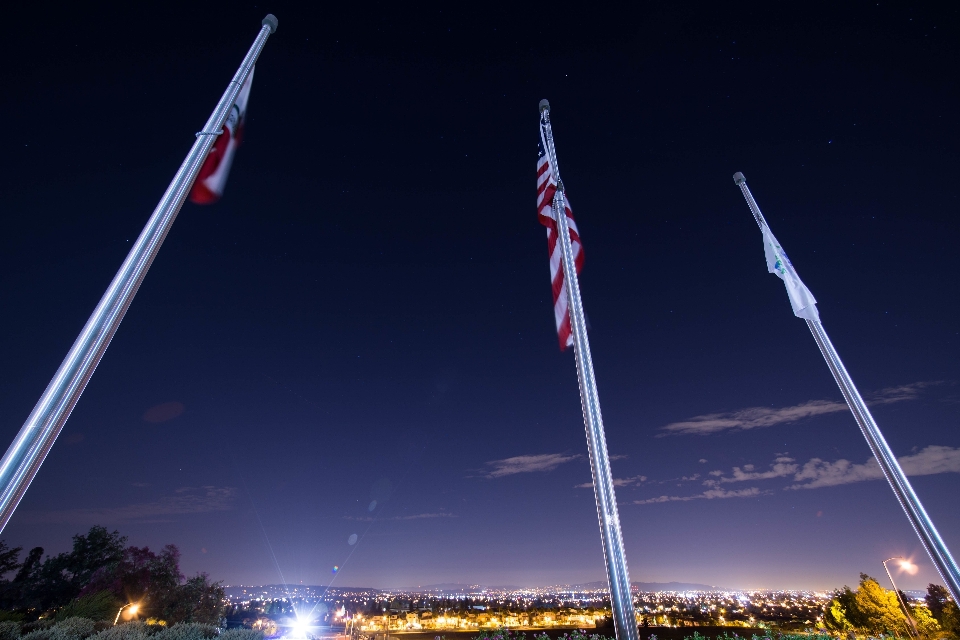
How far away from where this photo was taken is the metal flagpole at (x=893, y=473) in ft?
24.7

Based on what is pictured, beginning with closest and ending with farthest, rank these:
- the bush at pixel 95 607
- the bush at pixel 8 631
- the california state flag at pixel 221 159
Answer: the california state flag at pixel 221 159
the bush at pixel 8 631
the bush at pixel 95 607

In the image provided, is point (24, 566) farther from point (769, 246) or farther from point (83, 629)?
point (769, 246)

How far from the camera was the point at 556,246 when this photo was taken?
7.07 m

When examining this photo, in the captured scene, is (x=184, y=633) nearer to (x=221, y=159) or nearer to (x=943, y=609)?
(x=221, y=159)

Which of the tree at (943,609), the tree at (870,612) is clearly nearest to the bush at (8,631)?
the tree at (943,609)

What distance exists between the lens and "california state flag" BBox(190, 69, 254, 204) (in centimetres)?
668

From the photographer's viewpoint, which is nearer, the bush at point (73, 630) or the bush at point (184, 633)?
the bush at point (73, 630)

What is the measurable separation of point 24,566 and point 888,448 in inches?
2374

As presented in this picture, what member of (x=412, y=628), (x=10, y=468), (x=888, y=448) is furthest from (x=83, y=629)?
(x=412, y=628)

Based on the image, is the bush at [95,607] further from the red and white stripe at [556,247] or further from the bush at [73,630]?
the red and white stripe at [556,247]

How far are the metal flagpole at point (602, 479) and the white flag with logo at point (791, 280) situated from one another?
282 inches

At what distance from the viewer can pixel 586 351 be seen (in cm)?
552

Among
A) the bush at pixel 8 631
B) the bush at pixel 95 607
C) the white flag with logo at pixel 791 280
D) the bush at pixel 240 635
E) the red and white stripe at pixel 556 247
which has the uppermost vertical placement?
the white flag with logo at pixel 791 280

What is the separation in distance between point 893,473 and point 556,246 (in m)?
7.45
